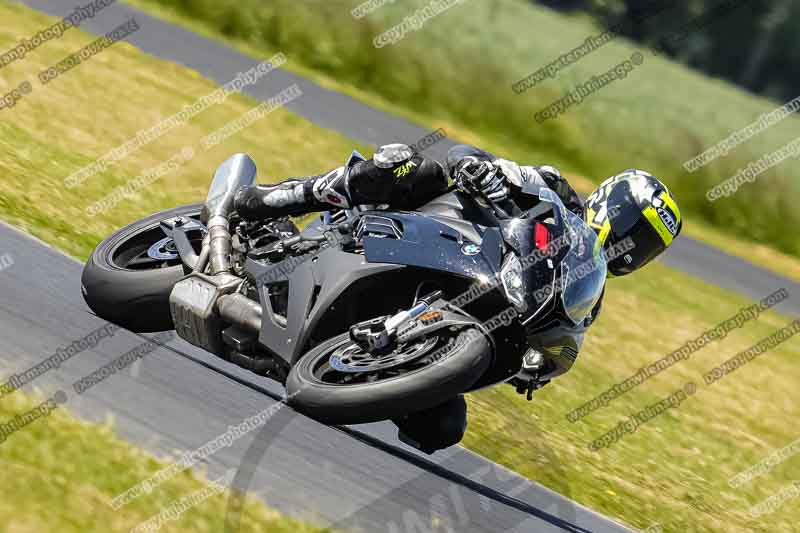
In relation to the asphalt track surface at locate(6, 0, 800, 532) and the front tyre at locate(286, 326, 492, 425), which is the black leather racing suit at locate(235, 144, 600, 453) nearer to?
the asphalt track surface at locate(6, 0, 800, 532)

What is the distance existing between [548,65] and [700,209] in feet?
12.7

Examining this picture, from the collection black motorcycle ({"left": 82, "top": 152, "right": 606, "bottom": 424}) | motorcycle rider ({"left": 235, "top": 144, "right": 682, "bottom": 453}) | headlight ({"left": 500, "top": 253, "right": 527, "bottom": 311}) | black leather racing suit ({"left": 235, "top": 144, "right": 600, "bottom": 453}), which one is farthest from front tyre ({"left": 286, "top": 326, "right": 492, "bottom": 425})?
black leather racing suit ({"left": 235, "top": 144, "right": 600, "bottom": 453})

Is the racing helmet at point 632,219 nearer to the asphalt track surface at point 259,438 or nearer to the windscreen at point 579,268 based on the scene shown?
the windscreen at point 579,268

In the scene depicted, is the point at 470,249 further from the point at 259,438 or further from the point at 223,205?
the point at 223,205

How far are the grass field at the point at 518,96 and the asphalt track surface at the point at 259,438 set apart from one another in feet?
36.4

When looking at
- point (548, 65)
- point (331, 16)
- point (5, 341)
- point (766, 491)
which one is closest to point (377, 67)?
point (331, 16)

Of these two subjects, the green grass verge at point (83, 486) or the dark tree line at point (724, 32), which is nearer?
the green grass verge at point (83, 486)

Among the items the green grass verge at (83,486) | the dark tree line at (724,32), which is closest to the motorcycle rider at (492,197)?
the green grass verge at (83,486)

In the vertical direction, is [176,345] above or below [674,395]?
above

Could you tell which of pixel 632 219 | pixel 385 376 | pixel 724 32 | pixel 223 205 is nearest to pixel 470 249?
pixel 385 376

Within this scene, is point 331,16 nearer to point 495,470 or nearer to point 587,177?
point 587,177

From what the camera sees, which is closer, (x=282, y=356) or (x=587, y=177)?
(x=282, y=356)

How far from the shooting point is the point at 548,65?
19.3 meters

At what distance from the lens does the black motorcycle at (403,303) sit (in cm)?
529
